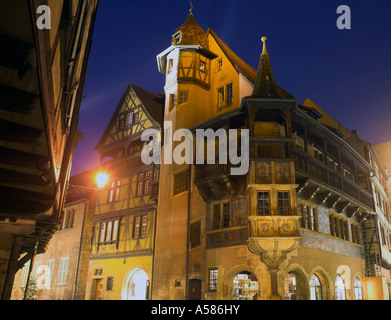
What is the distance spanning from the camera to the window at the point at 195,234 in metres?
18.1

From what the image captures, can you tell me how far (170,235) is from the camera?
19594 mm

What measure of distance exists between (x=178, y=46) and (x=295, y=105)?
32.5 ft

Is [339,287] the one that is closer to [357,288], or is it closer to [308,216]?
[357,288]

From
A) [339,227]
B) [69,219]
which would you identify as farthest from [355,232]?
[69,219]

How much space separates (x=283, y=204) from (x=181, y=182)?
681 centimetres

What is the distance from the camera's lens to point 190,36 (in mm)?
22703

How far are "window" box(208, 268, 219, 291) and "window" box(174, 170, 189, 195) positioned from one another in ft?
15.3

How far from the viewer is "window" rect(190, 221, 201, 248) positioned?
59.4 feet

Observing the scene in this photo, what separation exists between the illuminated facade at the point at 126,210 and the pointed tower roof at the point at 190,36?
508 cm

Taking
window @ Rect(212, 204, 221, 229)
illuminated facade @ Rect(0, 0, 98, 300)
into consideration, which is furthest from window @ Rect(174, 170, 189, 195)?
illuminated facade @ Rect(0, 0, 98, 300)

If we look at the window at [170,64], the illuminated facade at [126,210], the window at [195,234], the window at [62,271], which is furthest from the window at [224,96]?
the window at [62,271]

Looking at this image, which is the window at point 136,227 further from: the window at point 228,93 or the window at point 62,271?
the window at point 228,93

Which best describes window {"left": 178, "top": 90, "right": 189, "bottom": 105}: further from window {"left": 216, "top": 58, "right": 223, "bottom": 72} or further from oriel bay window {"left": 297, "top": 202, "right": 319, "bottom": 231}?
oriel bay window {"left": 297, "top": 202, "right": 319, "bottom": 231}
